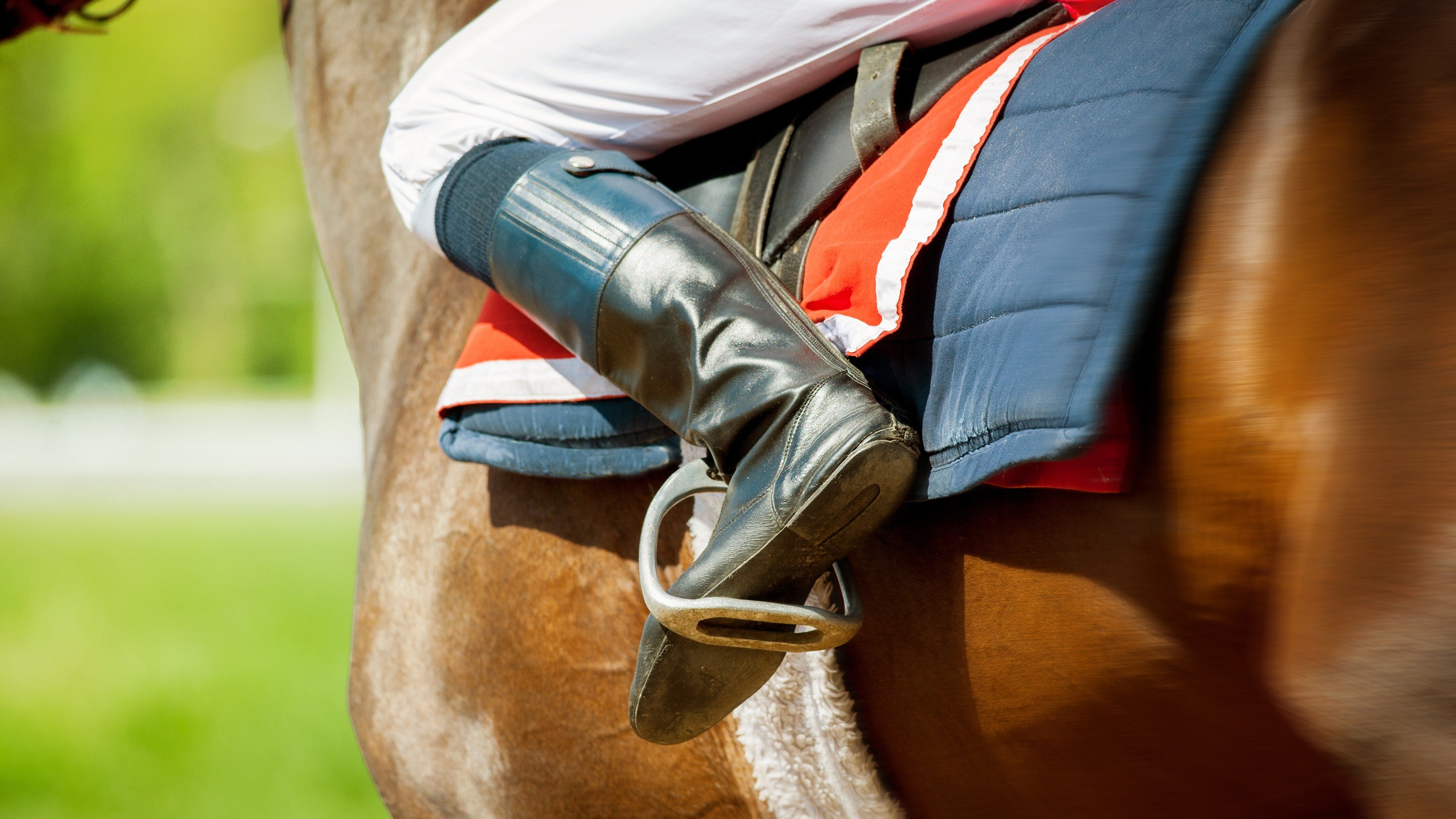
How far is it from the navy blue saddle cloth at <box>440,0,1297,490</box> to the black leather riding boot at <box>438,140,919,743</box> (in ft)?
0.22

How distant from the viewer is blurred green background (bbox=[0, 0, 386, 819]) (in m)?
3.32

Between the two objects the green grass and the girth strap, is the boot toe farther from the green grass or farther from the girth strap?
the green grass

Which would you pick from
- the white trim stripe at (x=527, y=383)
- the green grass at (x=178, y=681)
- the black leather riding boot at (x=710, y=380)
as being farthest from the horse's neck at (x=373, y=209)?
the green grass at (x=178, y=681)

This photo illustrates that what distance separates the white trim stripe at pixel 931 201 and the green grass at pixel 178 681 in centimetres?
265

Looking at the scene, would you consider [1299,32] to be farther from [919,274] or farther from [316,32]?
[316,32]

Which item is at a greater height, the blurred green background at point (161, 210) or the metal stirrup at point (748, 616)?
the metal stirrup at point (748, 616)

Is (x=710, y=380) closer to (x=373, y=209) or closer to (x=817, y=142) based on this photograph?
(x=817, y=142)

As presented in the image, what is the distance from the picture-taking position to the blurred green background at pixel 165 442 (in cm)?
332

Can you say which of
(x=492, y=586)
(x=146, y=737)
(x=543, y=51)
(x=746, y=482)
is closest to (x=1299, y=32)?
(x=746, y=482)

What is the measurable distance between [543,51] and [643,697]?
28.7 inches

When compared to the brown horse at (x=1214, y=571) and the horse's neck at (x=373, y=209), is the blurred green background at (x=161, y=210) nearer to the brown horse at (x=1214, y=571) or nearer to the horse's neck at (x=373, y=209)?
the horse's neck at (x=373, y=209)

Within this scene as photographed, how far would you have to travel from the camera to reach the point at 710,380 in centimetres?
97

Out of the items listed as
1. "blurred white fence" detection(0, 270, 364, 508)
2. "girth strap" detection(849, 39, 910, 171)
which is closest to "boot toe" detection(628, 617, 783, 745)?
"girth strap" detection(849, 39, 910, 171)

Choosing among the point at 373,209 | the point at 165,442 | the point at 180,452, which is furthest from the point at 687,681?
the point at 165,442
